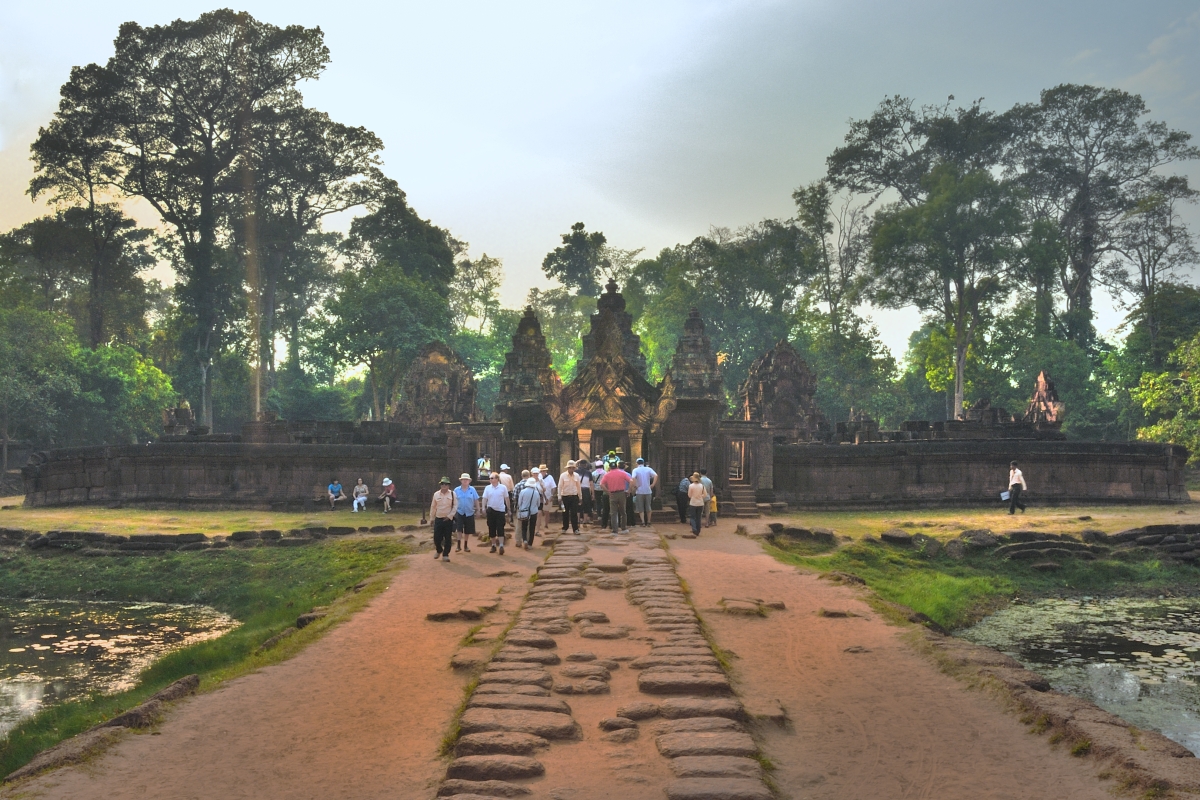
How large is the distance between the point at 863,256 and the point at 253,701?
177 ft

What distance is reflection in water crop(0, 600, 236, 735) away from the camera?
1102 centimetres

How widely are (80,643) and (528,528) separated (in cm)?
666

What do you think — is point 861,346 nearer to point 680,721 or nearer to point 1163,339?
point 1163,339

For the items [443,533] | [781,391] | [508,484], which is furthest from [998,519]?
[781,391]

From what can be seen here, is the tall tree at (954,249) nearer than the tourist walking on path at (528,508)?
No

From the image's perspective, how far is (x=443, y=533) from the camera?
15.1m

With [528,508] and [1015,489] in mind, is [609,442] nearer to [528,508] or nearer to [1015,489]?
[528,508]

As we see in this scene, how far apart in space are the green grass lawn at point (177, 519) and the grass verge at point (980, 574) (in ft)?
30.6

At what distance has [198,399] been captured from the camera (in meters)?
48.8

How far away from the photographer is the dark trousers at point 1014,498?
924 inches

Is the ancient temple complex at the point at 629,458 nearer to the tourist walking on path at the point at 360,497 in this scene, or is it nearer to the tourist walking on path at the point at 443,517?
the tourist walking on path at the point at 360,497

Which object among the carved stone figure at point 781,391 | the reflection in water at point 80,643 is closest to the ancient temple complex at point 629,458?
the reflection in water at point 80,643

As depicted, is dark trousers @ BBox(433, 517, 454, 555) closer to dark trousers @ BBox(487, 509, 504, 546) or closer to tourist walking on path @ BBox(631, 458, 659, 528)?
dark trousers @ BBox(487, 509, 504, 546)

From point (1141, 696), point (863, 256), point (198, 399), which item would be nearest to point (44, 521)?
point (1141, 696)
